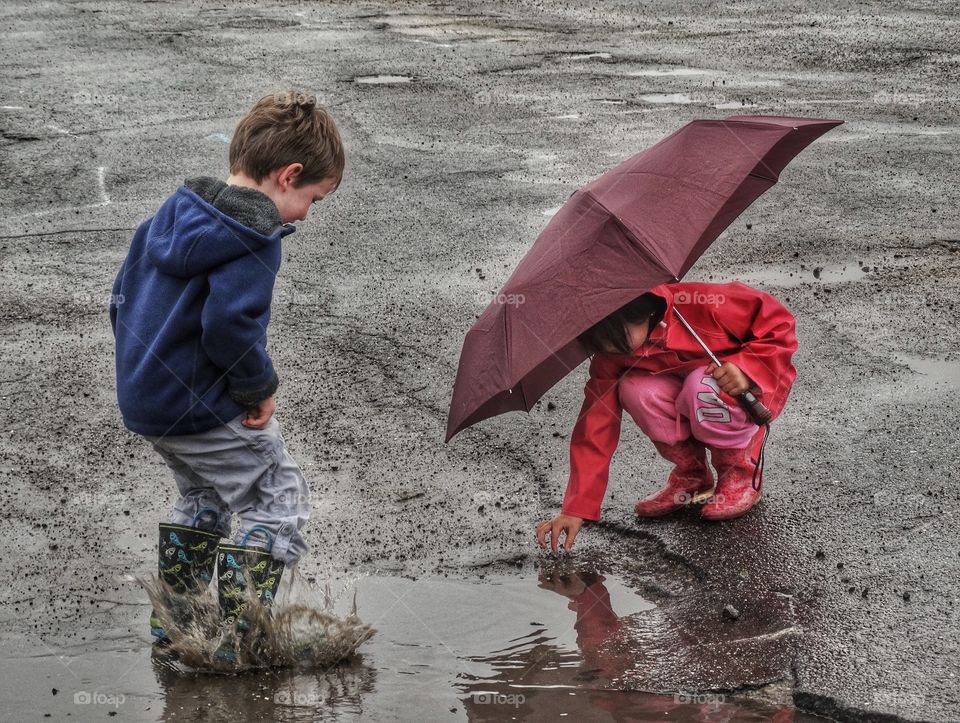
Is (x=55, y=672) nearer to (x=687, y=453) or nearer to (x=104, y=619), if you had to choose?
(x=104, y=619)

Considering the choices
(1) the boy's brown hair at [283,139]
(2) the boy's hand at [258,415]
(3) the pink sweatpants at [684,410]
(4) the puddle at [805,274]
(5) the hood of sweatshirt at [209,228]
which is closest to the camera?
(5) the hood of sweatshirt at [209,228]

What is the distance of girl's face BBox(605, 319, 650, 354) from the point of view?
419 cm

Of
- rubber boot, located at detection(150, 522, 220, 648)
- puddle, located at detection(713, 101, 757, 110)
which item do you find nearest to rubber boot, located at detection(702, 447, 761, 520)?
rubber boot, located at detection(150, 522, 220, 648)

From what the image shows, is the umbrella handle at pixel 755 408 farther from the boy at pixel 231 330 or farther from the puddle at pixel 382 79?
the puddle at pixel 382 79

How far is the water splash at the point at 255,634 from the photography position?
370cm

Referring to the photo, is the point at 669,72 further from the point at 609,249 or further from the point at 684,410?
the point at 609,249

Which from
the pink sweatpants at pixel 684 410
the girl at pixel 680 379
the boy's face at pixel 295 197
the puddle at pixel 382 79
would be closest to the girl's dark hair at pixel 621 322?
the girl at pixel 680 379

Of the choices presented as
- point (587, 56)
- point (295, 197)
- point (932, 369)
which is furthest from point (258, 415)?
point (587, 56)

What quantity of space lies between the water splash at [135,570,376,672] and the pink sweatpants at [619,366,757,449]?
4.40ft

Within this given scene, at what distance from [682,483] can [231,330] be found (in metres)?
2.09

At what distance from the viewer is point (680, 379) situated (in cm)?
449

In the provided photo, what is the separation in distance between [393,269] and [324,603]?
3.22 meters

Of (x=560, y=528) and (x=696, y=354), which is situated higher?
(x=696, y=354)

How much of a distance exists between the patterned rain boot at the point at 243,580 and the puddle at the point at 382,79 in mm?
7623
